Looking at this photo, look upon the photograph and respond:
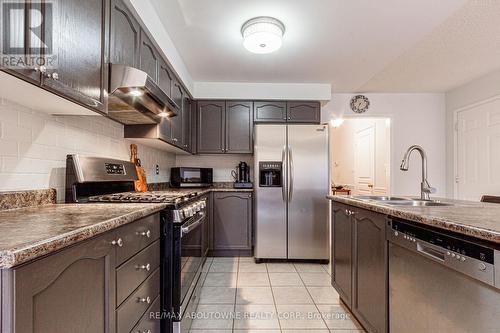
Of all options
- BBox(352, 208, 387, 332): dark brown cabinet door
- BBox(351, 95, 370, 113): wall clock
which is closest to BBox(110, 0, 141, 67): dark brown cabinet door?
BBox(352, 208, 387, 332): dark brown cabinet door

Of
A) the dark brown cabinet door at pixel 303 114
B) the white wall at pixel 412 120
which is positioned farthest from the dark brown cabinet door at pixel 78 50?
the white wall at pixel 412 120

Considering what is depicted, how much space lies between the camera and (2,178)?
4.00 ft

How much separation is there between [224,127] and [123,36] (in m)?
2.12

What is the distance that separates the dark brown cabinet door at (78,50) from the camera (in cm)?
102

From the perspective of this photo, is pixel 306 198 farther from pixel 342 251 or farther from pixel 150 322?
pixel 150 322

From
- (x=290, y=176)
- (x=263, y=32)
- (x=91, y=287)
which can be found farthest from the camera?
(x=290, y=176)

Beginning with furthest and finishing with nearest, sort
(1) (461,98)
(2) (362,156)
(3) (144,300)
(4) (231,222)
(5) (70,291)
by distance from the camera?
(2) (362,156) < (1) (461,98) < (4) (231,222) < (3) (144,300) < (5) (70,291)

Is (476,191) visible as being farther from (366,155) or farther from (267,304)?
(267,304)

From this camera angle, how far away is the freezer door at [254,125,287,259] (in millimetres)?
3275

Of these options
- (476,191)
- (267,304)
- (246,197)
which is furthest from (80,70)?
(476,191)

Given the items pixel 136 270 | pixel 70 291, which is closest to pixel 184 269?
pixel 136 270

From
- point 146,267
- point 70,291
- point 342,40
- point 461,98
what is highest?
point 342,40

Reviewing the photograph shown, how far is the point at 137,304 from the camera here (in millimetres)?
1222

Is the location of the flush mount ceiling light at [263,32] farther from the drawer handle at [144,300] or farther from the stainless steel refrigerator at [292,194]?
the drawer handle at [144,300]
